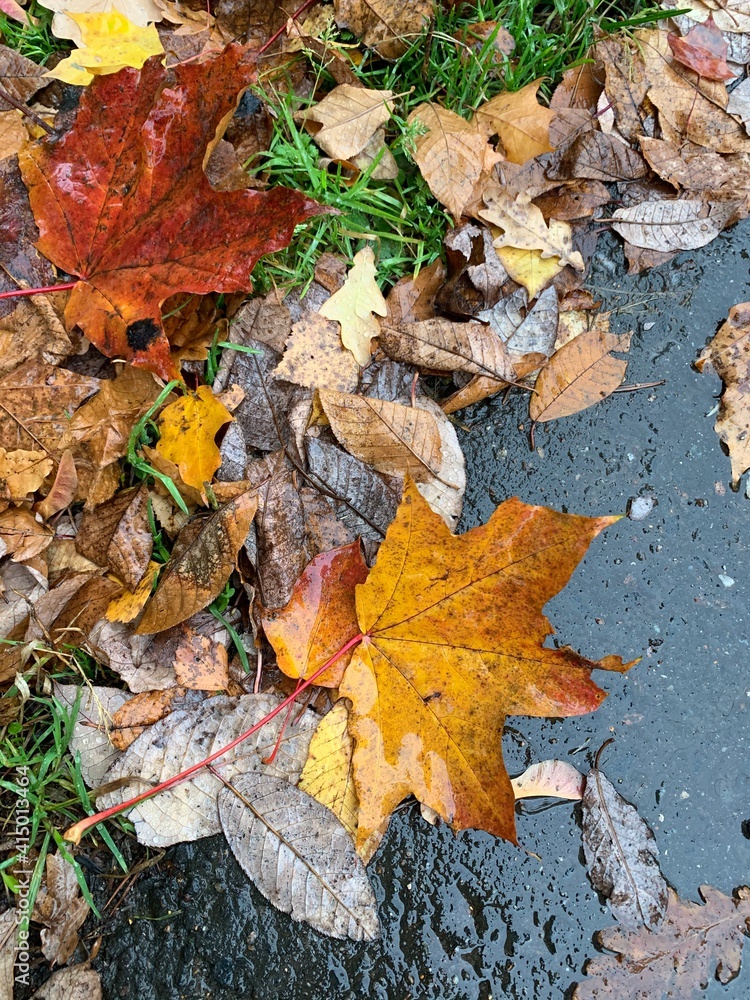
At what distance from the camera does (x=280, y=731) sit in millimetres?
1688

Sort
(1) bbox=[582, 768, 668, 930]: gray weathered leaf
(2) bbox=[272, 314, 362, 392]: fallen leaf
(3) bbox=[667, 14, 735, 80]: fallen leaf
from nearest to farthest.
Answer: (1) bbox=[582, 768, 668, 930]: gray weathered leaf → (2) bbox=[272, 314, 362, 392]: fallen leaf → (3) bbox=[667, 14, 735, 80]: fallen leaf

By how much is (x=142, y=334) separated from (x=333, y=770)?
1.13 metres

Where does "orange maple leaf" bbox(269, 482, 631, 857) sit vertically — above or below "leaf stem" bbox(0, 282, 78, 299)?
below

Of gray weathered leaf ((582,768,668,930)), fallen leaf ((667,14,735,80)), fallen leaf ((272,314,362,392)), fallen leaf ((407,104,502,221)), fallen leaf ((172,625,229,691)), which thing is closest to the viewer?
gray weathered leaf ((582,768,668,930))

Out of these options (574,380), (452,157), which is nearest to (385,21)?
(452,157)

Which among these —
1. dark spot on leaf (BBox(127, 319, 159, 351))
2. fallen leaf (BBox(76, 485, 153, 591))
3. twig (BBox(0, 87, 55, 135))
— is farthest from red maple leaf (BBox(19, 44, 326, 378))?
fallen leaf (BBox(76, 485, 153, 591))

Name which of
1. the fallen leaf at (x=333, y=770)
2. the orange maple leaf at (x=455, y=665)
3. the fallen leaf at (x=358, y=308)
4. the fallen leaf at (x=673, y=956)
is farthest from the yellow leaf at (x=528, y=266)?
the fallen leaf at (x=673, y=956)

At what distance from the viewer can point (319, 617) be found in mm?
Answer: 1689

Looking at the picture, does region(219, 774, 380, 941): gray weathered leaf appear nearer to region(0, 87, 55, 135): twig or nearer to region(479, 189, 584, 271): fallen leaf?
region(479, 189, 584, 271): fallen leaf

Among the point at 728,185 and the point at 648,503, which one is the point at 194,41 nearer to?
the point at 728,185

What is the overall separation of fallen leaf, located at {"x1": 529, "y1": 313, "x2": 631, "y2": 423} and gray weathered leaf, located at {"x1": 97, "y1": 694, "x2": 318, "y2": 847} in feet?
3.35

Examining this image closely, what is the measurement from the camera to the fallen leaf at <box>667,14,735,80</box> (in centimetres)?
217

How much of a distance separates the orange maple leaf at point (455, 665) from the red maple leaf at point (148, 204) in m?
0.70

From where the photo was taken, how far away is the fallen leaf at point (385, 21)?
2041mm
